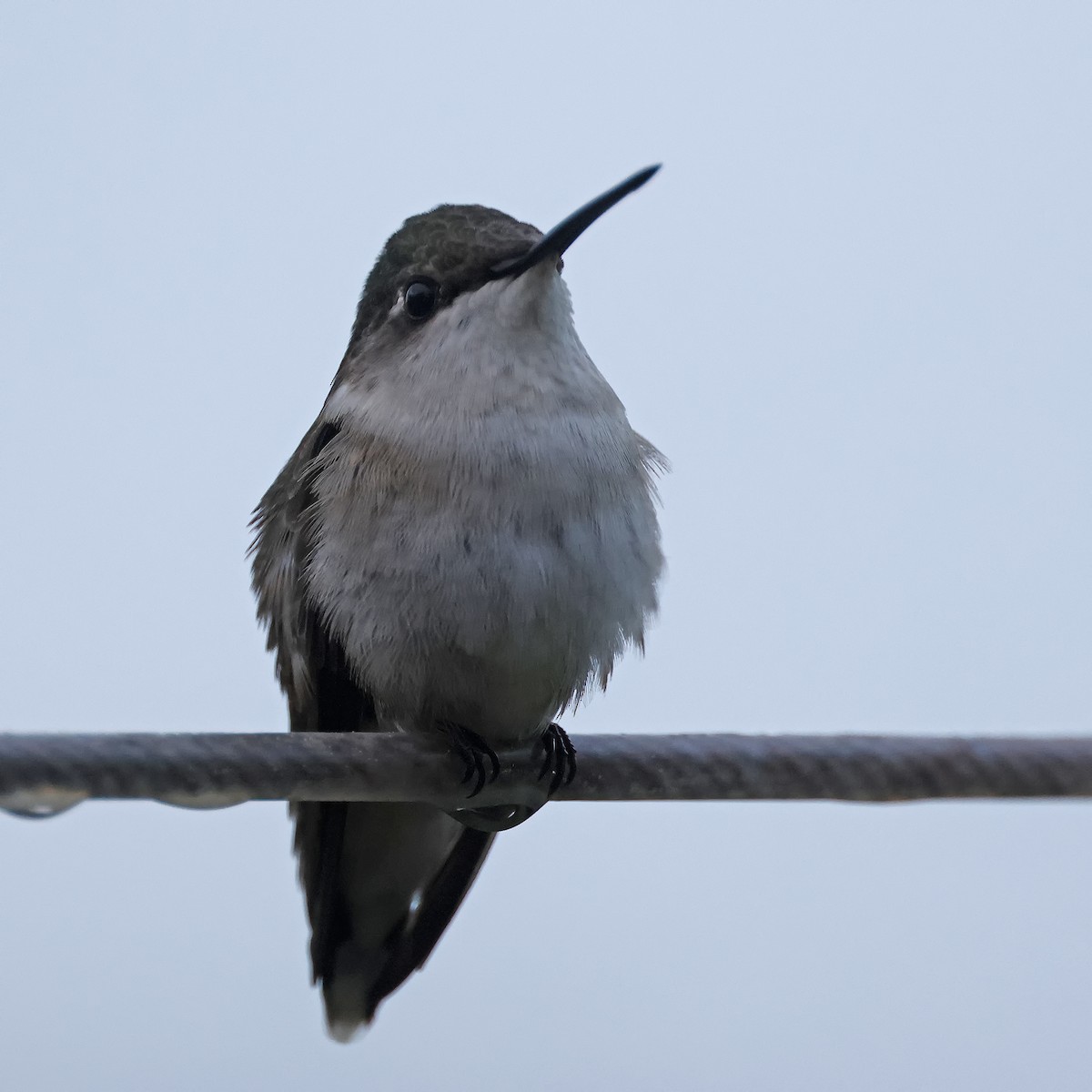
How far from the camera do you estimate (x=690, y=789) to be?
1.83 metres

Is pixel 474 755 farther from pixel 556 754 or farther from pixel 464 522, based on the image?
pixel 464 522

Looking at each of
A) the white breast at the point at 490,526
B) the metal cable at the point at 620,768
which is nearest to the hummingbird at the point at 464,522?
the white breast at the point at 490,526

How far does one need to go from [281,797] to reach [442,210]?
1699mm

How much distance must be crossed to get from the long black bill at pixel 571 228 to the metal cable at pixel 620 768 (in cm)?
104

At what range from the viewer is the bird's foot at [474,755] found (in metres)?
2.47

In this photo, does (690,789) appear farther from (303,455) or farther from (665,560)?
(303,455)

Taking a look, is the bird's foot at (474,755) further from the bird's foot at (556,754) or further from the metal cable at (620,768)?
the metal cable at (620,768)

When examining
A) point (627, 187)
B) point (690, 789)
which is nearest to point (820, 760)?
point (690, 789)

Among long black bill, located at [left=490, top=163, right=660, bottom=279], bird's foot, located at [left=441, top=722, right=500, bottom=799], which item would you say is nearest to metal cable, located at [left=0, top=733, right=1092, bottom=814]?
bird's foot, located at [left=441, top=722, right=500, bottom=799]

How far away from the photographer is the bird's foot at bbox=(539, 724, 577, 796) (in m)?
2.47

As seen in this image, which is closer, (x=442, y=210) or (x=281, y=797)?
(x=281, y=797)

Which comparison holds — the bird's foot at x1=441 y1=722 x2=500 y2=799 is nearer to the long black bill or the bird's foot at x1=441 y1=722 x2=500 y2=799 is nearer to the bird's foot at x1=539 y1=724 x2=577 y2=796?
the bird's foot at x1=539 y1=724 x2=577 y2=796

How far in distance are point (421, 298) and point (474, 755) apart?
3.23ft

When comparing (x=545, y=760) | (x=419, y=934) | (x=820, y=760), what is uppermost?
(x=820, y=760)
